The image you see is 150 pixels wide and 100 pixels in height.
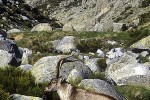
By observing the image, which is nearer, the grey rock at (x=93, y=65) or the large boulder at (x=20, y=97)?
the large boulder at (x=20, y=97)

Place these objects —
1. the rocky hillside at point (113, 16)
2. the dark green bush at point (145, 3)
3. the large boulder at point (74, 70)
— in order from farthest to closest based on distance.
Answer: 1. the dark green bush at point (145, 3)
2. the rocky hillside at point (113, 16)
3. the large boulder at point (74, 70)

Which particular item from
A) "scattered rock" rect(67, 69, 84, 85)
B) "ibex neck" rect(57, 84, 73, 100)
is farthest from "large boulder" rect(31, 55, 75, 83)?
"ibex neck" rect(57, 84, 73, 100)

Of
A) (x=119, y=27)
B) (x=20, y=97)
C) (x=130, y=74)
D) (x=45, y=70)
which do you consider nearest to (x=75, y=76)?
(x=45, y=70)

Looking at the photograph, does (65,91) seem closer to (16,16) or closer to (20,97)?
(20,97)

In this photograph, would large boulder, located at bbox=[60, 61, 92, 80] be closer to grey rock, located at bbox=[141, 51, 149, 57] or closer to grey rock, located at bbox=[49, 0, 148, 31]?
grey rock, located at bbox=[141, 51, 149, 57]

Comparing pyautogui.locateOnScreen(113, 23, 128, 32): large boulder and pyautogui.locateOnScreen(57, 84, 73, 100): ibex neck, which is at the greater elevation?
pyautogui.locateOnScreen(57, 84, 73, 100): ibex neck

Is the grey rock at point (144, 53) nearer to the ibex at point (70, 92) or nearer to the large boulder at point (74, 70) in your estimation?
the large boulder at point (74, 70)

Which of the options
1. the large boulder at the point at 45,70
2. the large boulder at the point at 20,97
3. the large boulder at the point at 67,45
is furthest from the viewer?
the large boulder at the point at 67,45

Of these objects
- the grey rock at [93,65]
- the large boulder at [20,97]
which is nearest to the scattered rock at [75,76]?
the large boulder at [20,97]

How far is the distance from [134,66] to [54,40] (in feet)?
51.9

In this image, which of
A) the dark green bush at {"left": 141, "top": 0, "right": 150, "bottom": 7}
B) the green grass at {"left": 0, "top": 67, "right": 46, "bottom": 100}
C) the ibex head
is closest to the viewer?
the ibex head

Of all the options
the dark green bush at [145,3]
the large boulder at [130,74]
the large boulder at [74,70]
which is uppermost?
the large boulder at [74,70]

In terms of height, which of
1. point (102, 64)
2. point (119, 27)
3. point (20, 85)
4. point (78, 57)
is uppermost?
point (20, 85)

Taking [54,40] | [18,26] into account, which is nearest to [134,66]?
[54,40]
